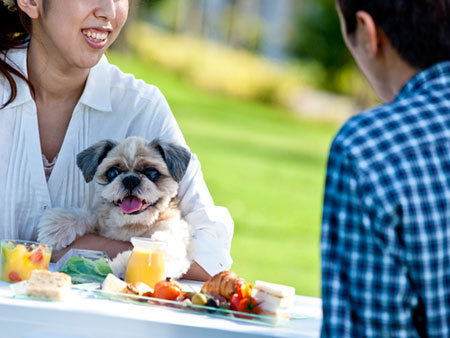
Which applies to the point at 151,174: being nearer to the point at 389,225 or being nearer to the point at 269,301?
the point at 269,301

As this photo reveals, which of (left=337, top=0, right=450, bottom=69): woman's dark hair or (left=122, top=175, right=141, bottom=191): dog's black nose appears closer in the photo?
(left=337, top=0, right=450, bottom=69): woman's dark hair

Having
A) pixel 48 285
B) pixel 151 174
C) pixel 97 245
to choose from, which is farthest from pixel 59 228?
pixel 48 285

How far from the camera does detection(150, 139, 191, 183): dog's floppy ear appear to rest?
2242 mm

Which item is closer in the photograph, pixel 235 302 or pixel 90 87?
pixel 235 302

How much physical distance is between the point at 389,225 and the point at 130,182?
102 centimetres

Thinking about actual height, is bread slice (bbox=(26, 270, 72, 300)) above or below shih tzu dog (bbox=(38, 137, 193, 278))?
below

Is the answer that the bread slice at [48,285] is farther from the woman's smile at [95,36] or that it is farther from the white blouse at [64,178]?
the woman's smile at [95,36]

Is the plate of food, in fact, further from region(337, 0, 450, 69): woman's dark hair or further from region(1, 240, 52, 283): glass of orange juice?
region(337, 0, 450, 69): woman's dark hair

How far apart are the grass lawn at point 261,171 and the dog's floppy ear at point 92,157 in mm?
6130

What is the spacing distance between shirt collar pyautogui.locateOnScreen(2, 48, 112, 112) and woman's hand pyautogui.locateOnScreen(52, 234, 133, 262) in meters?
0.55

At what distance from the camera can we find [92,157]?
2262 mm

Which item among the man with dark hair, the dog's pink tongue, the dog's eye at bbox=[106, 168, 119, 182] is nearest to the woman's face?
the dog's eye at bbox=[106, 168, 119, 182]

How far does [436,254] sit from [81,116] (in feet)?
5.19

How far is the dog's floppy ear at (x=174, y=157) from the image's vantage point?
7.36 feet
